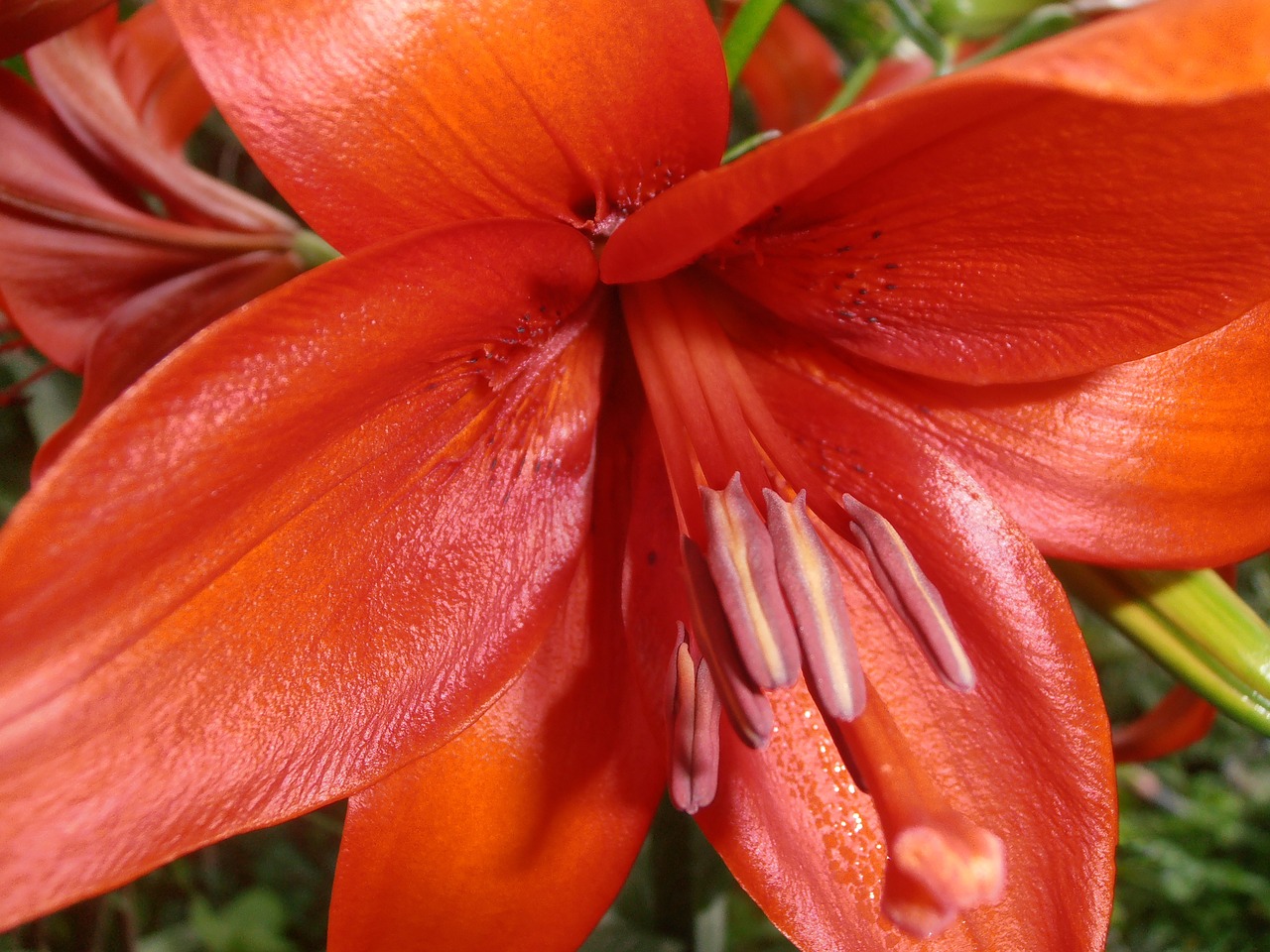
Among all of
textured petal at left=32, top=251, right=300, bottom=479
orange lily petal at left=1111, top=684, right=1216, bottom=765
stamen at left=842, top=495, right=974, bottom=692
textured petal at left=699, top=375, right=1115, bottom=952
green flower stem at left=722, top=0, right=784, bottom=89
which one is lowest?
orange lily petal at left=1111, top=684, right=1216, bottom=765

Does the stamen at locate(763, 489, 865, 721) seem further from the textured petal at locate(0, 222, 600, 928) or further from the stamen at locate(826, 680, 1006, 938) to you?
the textured petal at locate(0, 222, 600, 928)

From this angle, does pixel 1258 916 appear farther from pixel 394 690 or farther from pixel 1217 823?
pixel 394 690

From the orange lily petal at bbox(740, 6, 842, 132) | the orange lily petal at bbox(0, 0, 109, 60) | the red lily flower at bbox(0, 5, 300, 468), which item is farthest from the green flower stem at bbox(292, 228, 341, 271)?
the orange lily petal at bbox(740, 6, 842, 132)

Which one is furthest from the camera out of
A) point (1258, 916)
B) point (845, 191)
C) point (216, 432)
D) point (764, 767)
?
point (1258, 916)

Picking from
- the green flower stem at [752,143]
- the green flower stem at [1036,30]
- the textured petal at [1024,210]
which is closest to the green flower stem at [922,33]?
the green flower stem at [1036,30]

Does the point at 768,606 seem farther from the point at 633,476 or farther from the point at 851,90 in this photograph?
the point at 851,90

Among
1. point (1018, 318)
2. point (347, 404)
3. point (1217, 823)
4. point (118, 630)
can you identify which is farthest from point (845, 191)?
point (1217, 823)
